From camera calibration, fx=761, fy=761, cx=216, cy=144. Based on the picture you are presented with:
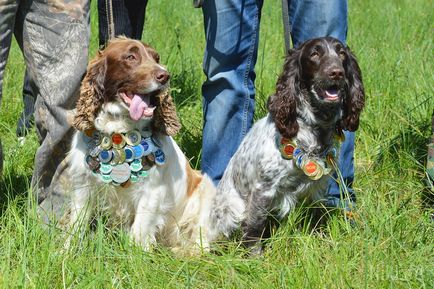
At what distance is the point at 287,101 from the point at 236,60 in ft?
2.42

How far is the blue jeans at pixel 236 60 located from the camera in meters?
4.93

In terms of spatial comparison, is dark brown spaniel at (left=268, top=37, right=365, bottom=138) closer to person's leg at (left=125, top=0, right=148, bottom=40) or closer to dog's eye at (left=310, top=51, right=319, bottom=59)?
dog's eye at (left=310, top=51, right=319, bottom=59)

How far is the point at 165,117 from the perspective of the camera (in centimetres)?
468

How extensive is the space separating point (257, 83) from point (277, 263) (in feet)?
9.66

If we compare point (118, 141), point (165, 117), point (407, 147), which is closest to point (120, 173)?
point (118, 141)

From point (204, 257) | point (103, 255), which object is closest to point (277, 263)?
point (204, 257)

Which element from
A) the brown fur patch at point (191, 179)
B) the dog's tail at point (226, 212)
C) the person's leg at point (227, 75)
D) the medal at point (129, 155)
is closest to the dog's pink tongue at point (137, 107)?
the medal at point (129, 155)

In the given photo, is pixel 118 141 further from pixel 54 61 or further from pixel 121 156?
pixel 54 61

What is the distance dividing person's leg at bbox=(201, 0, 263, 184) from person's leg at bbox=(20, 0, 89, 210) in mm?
924

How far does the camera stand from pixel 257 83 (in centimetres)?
691

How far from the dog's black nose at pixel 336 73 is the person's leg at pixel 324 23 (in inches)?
23.7

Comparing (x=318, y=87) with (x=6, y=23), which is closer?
(x=6, y=23)

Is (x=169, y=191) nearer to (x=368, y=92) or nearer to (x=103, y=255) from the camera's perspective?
(x=103, y=255)

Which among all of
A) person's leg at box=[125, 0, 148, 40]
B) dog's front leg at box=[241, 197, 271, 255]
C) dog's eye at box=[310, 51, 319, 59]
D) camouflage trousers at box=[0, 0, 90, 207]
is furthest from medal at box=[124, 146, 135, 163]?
person's leg at box=[125, 0, 148, 40]
